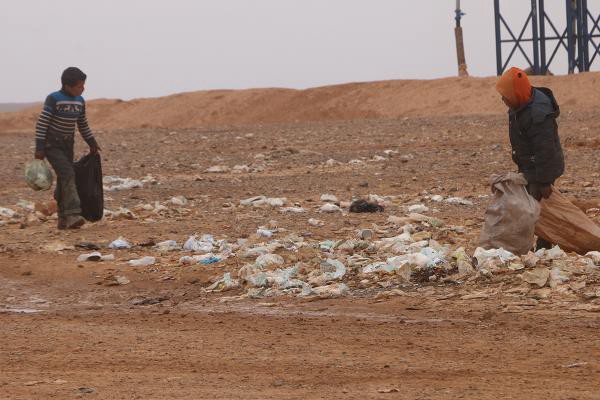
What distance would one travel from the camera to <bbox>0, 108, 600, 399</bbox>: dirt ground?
5.42 metres

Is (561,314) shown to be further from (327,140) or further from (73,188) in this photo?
(327,140)

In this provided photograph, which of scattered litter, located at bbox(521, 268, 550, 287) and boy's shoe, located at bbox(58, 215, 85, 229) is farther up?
boy's shoe, located at bbox(58, 215, 85, 229)

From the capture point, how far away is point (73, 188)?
1098 centimetres

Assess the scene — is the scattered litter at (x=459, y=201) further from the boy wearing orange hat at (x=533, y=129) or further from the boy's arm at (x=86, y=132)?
the boy wearing orange hat at (x=533, y=129)

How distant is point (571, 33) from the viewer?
96.5ft

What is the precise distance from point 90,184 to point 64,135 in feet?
1.78

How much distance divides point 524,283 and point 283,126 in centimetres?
2013

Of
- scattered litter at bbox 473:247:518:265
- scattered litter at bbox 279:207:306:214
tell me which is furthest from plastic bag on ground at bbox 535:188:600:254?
scattered litter at bbox 279:207:306:214

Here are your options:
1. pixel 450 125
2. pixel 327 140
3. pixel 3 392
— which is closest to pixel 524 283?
pixel 3 392

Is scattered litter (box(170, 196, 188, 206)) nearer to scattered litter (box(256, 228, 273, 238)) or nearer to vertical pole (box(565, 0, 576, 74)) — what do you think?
scattered litter (box(256, 228, 273, 238))

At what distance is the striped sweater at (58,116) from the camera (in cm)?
1077

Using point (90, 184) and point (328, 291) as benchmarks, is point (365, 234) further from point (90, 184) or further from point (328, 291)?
point (90, 184)

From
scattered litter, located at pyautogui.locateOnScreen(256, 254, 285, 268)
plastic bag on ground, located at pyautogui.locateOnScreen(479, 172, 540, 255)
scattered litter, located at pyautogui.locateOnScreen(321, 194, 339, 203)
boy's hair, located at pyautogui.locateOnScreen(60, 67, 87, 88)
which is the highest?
boy's hair, located at pyautogui.locateOnScreen(60, 67, 87, 88)

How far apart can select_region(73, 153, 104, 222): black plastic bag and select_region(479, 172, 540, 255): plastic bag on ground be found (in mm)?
4359
